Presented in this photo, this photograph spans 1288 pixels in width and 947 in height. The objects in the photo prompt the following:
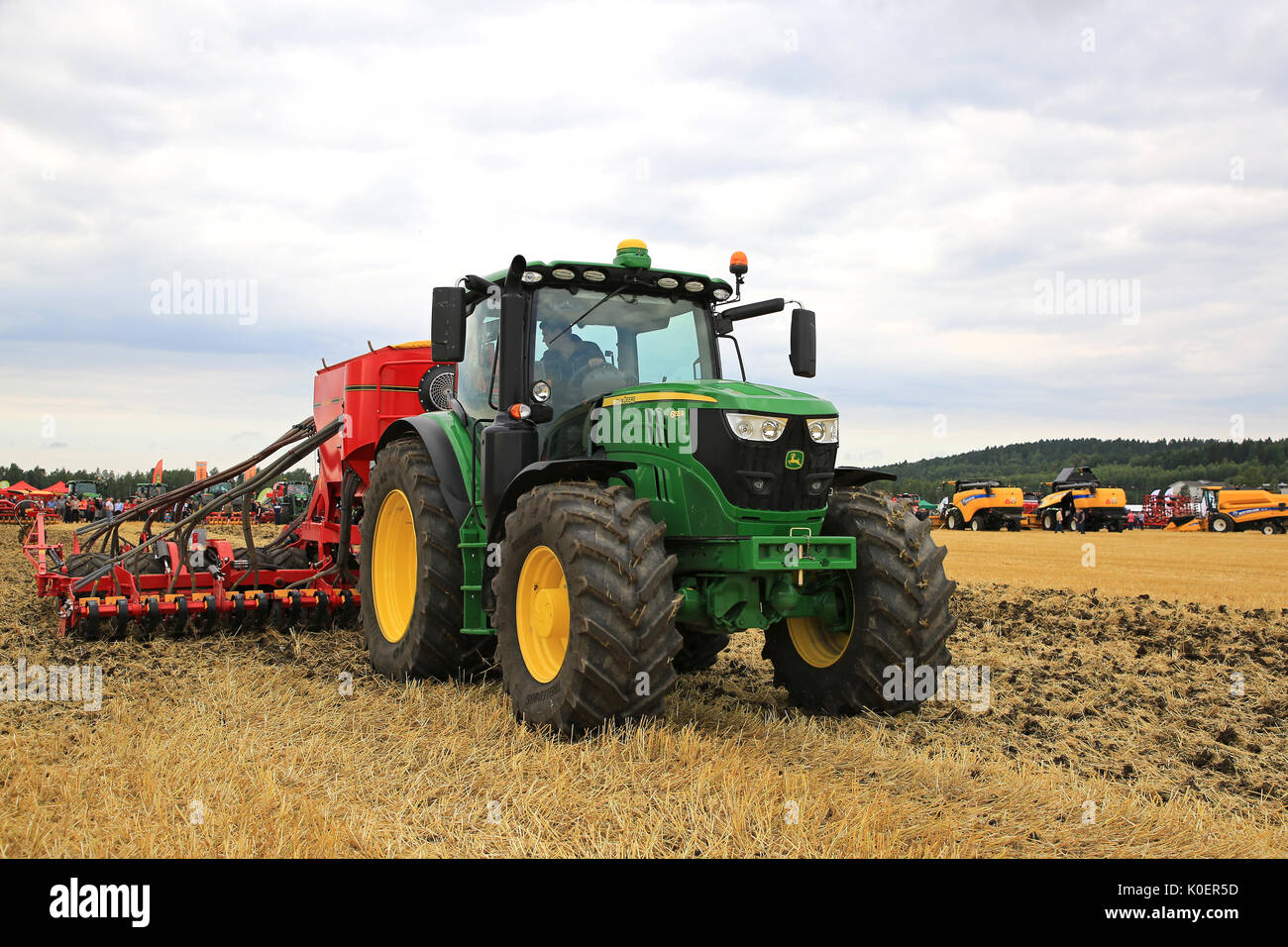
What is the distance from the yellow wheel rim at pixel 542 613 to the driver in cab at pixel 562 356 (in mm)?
1252

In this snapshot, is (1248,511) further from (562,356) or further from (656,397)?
(656,397)

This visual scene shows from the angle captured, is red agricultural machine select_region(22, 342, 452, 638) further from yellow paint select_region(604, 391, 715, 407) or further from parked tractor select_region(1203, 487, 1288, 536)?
parked tractor select_region(1203, 487, 1288, 536)

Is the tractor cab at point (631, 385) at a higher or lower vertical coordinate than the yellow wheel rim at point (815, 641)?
higher

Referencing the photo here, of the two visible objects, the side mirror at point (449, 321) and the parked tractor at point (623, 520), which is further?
the side mirror at point (449, 321)

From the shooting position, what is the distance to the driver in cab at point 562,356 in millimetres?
6168

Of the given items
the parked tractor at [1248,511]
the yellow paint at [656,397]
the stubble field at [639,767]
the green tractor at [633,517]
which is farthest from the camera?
the parked tractor at [1248,511]

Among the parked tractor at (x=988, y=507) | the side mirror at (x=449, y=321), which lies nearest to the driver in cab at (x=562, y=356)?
the side mirror at (x=449, y=321)

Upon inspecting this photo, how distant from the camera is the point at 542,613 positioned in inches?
208

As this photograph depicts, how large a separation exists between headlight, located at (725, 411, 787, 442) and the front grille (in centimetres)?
3

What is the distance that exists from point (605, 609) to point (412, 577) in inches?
119

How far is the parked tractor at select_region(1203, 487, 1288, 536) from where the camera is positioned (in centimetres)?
3594

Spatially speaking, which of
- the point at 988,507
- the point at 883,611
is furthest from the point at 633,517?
the point at 988,507

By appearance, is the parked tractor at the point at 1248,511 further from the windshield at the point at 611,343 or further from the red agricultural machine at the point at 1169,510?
the windshield at the point at 611,343
